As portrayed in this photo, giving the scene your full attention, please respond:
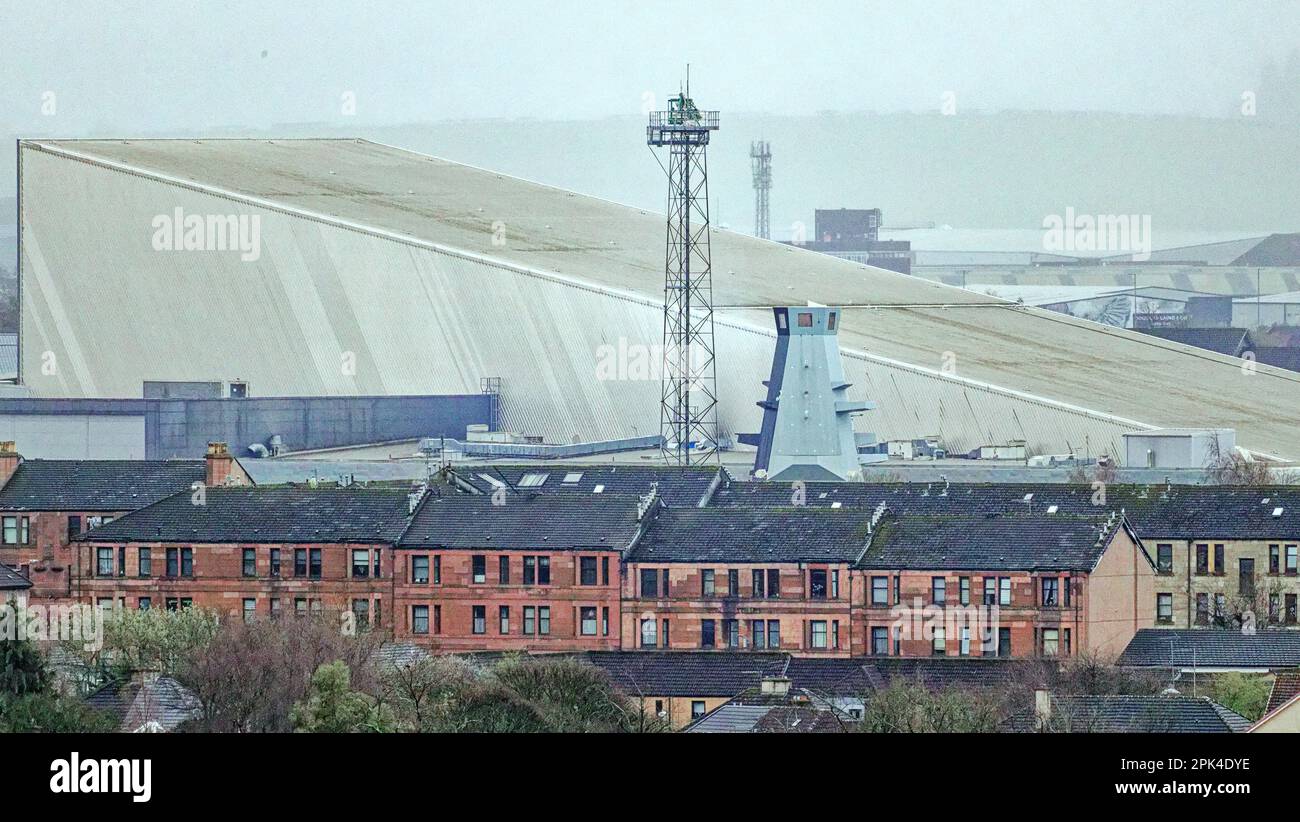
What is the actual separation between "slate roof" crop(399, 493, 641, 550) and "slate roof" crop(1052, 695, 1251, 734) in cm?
1136

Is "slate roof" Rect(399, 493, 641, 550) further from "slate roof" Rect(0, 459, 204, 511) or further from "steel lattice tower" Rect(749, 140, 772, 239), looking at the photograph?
"steel lattice tower" Rect(749, 140, 772, 239)

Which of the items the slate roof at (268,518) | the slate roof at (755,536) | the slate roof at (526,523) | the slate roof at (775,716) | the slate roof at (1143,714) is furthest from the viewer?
the slate roof at (268,518)

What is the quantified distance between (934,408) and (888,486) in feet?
64.6

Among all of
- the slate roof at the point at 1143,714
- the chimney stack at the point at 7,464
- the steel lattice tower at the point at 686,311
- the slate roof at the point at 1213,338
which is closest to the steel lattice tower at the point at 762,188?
the slate roof at the point at 1213,338

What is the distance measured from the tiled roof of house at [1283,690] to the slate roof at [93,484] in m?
19.0

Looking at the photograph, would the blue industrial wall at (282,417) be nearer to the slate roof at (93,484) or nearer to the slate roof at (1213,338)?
the slate roof at (93,484)

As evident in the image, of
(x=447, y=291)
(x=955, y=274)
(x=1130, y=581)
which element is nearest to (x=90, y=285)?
(x=447, y=291)

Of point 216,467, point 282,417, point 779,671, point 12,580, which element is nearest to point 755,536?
point 779,671

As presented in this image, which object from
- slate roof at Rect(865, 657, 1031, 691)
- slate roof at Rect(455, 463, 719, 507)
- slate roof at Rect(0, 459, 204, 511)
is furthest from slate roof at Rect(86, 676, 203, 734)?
slate roof at Rect(455, 463, 719, 507)

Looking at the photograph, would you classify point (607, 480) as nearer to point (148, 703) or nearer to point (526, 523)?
point (526, 523)

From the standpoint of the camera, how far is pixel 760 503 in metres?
40.8

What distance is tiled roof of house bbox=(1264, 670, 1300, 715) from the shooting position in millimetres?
24359

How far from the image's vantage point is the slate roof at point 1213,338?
10156cm

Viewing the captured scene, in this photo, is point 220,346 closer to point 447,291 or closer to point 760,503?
point 447,291
